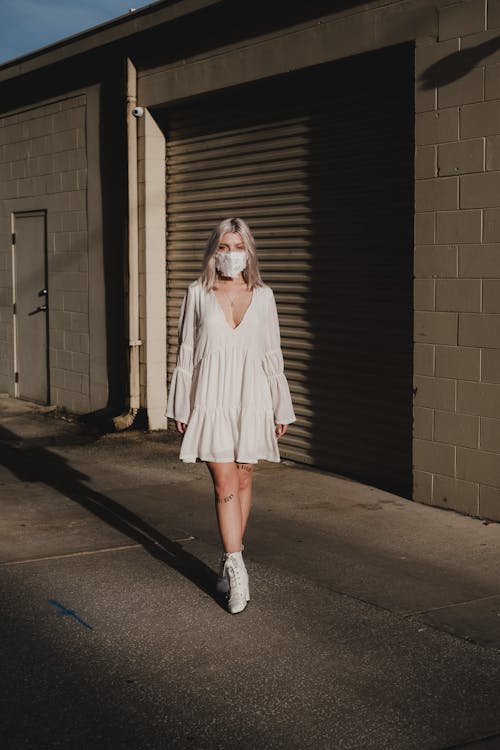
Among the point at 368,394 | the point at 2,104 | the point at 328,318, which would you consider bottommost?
the point at 368,394

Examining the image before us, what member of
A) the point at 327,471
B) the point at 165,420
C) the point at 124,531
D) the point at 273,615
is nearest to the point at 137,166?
the point at 165,420

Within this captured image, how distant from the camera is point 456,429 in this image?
286 inches

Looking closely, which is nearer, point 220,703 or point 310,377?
point 220,703

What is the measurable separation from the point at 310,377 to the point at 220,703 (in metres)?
5.03

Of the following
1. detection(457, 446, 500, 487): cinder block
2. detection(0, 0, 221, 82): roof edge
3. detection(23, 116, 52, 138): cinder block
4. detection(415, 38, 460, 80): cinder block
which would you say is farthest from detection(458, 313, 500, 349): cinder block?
detection(23, 116, 52, 138): cinder block

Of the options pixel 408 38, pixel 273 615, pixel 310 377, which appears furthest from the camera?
pixel 310 377

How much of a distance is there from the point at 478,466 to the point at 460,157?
2073mm

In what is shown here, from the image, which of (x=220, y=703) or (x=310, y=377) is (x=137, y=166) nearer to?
(x=310, y=377)

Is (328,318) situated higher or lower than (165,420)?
higher

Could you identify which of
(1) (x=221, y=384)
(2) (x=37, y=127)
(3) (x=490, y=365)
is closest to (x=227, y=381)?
(1) (x=221, y=384)

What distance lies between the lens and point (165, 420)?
36.0 feet

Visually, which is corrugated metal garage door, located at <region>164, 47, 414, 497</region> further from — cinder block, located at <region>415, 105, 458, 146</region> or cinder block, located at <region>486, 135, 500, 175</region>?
cinder block, located at <region>486, 135, 500, 175</region>

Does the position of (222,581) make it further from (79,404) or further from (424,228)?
(79,404)

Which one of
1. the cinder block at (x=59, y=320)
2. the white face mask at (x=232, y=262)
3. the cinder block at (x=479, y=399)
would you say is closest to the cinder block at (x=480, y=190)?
the cinder block at (x=479, y=399)
